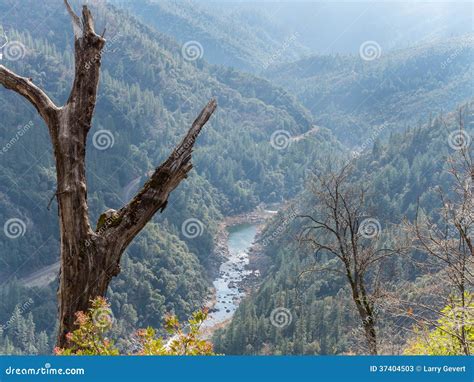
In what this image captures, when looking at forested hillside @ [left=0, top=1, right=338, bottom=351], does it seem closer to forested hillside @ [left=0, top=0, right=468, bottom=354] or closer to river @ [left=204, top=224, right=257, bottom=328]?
forested hillside @ [left=0, top=0, right=468, bottom=354]

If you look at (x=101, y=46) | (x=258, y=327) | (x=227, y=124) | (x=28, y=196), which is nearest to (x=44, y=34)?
(x=227, y=124)

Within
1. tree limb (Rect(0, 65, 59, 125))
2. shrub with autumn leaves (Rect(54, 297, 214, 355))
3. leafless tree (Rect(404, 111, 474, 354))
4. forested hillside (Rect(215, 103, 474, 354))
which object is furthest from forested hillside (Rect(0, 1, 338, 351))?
shrub with autumn leaves (Rect(54, 297, 214, 355))

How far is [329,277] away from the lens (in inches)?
3383

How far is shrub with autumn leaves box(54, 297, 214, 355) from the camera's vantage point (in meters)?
4.93

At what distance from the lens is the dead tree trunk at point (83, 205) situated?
6.50 meters

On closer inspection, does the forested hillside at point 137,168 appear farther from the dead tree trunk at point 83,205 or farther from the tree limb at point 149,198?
the tree limb at point 149,198

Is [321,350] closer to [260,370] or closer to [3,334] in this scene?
[3,334]

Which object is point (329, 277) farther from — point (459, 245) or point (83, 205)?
point (83, 205)

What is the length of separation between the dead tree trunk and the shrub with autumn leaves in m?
1.19

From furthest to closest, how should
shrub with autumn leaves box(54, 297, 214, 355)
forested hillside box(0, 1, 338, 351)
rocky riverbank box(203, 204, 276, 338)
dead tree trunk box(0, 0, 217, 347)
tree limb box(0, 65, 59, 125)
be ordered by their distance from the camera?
forested hillside box(0, 1, 338, 351), rocky riverbank box(203, 204, 276, 338), tree limb box(0, 65, 59, 125), dead tree trunk box(0, 0, 217, 347), shrub with autumn leaves box(54, 297, 214, 355)

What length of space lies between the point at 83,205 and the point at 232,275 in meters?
99.9

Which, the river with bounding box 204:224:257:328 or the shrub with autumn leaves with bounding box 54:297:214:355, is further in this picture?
the river with bounding box 204:224:257:328

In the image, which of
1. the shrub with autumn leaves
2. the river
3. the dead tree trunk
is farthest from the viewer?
the river

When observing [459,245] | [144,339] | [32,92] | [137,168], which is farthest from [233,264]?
[144,339]
